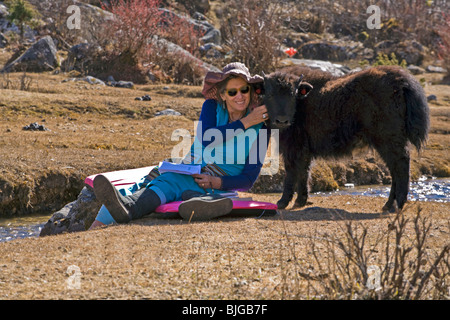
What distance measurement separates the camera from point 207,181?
657cm

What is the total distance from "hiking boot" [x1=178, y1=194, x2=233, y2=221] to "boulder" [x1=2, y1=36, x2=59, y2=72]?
46.1 ft

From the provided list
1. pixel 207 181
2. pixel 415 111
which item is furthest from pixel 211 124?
pixel 415 111

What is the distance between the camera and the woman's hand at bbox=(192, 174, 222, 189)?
258 inches

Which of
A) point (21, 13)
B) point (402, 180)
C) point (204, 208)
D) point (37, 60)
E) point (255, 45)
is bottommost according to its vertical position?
point (204, 208)

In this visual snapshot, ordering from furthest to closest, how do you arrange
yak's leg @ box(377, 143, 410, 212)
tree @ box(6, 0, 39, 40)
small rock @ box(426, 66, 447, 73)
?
small rock @ box(426, 66, 447, 73)
tree @ box(6, 0, 39, 40)
yak's leg @ box(377, 143, 410, 212)

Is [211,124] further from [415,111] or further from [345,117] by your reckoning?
[415,111]

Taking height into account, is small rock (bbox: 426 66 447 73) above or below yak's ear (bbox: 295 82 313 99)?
above

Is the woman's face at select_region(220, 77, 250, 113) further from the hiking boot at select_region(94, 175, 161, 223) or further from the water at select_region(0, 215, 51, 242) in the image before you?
the water at select_region(0, 215, 51, 242)

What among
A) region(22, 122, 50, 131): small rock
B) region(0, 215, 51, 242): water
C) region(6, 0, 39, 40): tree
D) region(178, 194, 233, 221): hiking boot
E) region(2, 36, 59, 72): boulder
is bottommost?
region(0, 215, 51, 242): water

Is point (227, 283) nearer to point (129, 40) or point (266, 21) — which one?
point (129, 40)

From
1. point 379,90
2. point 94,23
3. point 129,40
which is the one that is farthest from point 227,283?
point 94,23

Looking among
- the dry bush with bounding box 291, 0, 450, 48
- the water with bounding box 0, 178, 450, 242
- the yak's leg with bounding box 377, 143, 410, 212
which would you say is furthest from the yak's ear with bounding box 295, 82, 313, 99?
the dry bush with bounding box 291, 0, 450, 48

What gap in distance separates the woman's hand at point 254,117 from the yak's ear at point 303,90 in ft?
3.00

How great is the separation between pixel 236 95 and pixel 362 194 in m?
4.36
